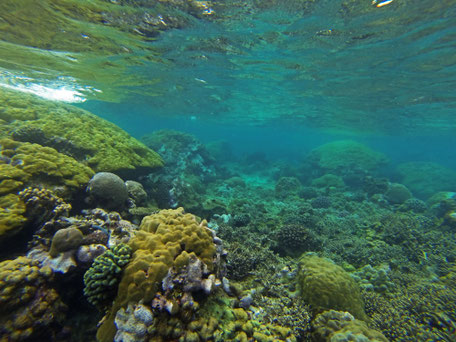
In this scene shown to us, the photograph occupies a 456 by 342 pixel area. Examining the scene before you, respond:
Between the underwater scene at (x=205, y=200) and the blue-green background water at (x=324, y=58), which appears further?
the blue-green background water at (x=324, y=58)

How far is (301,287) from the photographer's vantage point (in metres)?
5.49

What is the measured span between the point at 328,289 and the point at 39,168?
28.7ft

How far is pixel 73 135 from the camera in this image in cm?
868

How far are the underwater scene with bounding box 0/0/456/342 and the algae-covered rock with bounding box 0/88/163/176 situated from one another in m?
0.08

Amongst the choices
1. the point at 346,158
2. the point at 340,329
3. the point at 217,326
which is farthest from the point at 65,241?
the point at 346,158

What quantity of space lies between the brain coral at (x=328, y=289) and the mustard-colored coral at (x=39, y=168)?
754cm

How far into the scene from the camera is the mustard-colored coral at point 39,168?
17.6ft

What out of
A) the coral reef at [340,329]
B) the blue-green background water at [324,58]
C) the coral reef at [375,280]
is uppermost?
the blue-green background water at [324,58]

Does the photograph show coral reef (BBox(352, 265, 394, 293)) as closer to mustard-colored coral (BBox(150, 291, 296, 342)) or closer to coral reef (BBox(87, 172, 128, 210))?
mustard-colored coral (BBox(150, 291, 296, 342))

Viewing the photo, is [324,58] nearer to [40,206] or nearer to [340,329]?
[340,329]

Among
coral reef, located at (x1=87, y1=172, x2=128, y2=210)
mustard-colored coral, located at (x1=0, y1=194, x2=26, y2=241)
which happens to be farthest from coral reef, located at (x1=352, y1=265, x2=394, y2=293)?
mustard-colored coral, located at (x1=0, y1=194, x2=26, y2=241)

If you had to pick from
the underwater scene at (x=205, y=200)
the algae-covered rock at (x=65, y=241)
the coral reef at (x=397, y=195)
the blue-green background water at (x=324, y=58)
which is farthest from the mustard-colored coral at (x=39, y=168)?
the coral reef at (x=397, y=195)

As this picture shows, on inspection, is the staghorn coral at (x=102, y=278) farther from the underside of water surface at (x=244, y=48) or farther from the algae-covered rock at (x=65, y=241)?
the underside of water surface at (x=244, y=48)

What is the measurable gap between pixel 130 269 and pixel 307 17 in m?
14.4
